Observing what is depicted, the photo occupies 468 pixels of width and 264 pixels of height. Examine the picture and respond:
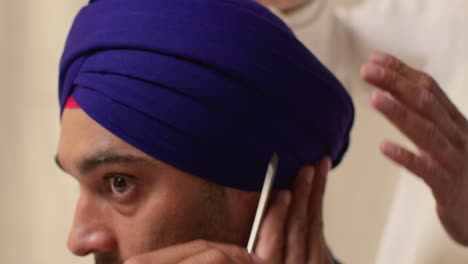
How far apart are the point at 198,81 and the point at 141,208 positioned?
221 millimetres

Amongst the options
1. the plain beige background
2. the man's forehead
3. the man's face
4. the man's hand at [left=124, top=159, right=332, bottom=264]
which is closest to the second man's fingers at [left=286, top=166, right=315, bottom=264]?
the man's hand at [left=124, top=159, right=332, bottom=264]

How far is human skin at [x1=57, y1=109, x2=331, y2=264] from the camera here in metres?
0.81

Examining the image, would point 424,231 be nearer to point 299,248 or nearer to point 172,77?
point 299,248

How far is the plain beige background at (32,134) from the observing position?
4.52ft

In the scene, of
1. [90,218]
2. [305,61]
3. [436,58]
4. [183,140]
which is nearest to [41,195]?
[90,218]

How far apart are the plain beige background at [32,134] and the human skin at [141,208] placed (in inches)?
24.3

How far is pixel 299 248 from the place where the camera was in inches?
34.4

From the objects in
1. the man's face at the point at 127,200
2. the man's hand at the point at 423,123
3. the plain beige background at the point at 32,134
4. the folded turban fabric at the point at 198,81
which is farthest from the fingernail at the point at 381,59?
the plain beige background at the point at 32,134

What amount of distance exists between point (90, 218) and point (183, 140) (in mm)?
202

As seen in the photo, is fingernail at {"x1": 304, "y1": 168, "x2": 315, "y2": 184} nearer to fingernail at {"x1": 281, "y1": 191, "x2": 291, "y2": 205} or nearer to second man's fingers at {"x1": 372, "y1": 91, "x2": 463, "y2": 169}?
fingernail at {"x1": 281, "y1": 191, "x2": 291, "y2": 205}

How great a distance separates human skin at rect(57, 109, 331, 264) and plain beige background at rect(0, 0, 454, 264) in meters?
0.62

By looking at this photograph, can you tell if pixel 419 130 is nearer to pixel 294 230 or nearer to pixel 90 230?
pixel 294 230

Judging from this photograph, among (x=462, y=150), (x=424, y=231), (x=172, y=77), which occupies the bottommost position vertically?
(x=424, y=231)

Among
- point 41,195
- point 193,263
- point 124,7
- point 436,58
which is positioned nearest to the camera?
point 193,263
